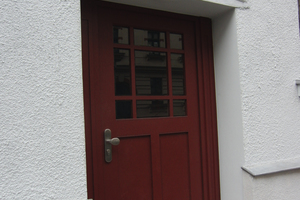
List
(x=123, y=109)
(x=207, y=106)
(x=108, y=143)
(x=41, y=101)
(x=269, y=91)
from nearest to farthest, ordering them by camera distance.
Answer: (x=41, y=101) → (x=108, y=143) → (x=123, y=109) → (x=269, y=91) → (x=207, y=106)

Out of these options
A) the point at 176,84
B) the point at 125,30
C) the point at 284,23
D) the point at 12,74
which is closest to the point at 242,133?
the point at 176,84

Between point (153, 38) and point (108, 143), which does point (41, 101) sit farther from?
point (153, 38)

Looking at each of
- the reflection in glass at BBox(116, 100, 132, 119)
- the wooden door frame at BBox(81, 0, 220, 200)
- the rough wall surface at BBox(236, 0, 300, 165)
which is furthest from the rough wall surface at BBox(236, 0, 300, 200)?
the reflection in glass at BBox(116, 100, 132, 119)

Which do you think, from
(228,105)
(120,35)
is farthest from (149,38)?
(228,105)

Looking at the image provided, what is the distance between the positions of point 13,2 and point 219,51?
1.86 m

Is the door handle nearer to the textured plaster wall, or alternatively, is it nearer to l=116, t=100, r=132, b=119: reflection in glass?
l=116, t=100, r=132, b=119: reflection in glass

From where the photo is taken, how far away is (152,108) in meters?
2.29

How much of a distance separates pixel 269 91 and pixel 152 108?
3.84ft

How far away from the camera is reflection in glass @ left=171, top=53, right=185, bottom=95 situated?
2.42m

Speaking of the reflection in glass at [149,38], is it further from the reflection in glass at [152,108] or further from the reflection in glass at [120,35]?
the reflection in glass at [152,108]

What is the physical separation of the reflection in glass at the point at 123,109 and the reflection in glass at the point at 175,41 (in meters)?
0.73

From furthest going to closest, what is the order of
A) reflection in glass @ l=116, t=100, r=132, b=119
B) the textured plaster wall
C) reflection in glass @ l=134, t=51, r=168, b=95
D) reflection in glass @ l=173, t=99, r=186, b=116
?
1. reflection in glass @ l=173, t=99, r=186, b=116
2. reflection in glass @ l=134, t=51, r=168, b=95
3. reflection in glass @ l=116, t=100, r=132, b=119
4. the textured plaster wall

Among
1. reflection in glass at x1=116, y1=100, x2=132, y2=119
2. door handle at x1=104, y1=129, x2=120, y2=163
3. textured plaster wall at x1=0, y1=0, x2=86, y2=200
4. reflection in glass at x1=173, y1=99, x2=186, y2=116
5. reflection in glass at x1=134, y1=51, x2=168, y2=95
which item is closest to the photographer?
textured plaster wall at x1=0, y1=0, x2=86, y2=200

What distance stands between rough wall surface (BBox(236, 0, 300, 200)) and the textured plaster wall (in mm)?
1514
